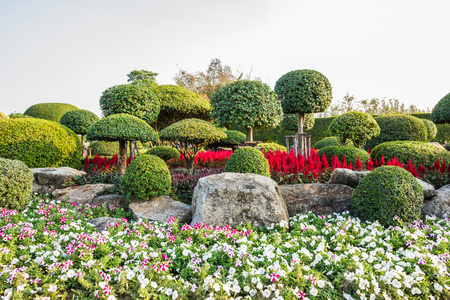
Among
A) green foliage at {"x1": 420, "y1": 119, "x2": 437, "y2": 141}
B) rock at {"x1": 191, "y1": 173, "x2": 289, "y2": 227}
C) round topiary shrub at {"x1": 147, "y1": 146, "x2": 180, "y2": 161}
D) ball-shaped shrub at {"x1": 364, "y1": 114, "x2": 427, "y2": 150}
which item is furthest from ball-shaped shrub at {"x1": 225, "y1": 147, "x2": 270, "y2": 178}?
green foliage at {"x1": 420, "y1": 119, "x2": 437, "y2": 141}

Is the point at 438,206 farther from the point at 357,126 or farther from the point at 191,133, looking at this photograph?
the point at 357,126

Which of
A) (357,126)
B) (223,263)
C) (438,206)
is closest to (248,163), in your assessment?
(223,263)

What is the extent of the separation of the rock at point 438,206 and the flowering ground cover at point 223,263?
64 cm

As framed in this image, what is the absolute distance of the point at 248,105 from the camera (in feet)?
25.7

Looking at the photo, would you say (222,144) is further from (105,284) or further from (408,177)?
(105,284)

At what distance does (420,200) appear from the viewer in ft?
13.1

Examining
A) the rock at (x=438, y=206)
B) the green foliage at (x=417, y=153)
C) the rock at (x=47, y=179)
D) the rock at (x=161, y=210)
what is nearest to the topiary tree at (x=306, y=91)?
the green foliage at (x=417, y=153)

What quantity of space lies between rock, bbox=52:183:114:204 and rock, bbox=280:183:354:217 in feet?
11.5

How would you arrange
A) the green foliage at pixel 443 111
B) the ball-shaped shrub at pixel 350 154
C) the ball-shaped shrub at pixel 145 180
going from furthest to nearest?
the green foliage at pixel 443 111, the ball-shaped shrub at pixel 350 154, the ball-shaped shrub at pixel 145 180

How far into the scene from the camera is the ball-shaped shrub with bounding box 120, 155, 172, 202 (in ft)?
15.1

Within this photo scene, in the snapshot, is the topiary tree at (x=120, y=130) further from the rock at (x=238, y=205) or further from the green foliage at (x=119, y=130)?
the rock at (x=238, y=205)

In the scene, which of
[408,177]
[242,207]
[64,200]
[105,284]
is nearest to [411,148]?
[408,177]

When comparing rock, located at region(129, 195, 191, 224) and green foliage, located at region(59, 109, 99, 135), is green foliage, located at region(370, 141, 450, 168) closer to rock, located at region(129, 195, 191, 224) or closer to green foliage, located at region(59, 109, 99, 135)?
rock, located at region(129, 195, 191, 224)

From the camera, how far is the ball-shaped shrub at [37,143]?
20.3ft
